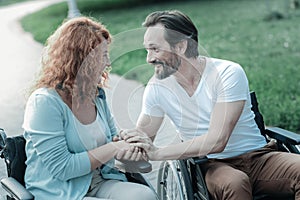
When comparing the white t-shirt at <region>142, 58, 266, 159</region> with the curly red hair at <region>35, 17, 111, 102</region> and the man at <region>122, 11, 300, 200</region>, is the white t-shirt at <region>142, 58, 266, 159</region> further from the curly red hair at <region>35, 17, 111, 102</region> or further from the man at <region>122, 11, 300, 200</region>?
the curly red hair at <region>35, 17, 111, 102</region>

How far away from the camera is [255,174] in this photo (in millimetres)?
3373

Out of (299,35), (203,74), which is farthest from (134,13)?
(203,74)

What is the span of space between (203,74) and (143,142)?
19.7 inches

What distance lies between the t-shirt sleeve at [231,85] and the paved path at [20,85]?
1.34ft

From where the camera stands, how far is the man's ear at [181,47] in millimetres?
3261

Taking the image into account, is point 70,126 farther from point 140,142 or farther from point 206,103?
point 206,103

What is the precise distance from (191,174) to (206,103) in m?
0.39

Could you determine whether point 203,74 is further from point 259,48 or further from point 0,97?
point 259,48

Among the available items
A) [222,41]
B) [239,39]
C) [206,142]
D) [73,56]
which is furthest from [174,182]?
[239,39]

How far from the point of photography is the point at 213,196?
3.25 meters

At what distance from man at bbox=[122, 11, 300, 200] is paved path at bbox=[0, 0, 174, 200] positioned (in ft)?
0.39

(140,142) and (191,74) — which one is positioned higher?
(191,74)

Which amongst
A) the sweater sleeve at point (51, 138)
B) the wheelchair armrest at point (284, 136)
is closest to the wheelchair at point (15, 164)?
the sweater sleeve at point (51, 138)

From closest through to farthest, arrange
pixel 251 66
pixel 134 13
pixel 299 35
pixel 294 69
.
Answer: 1. pixel 294 69
2. pixel 251 66
3. pixel 299 35
4. pixel 134 13
